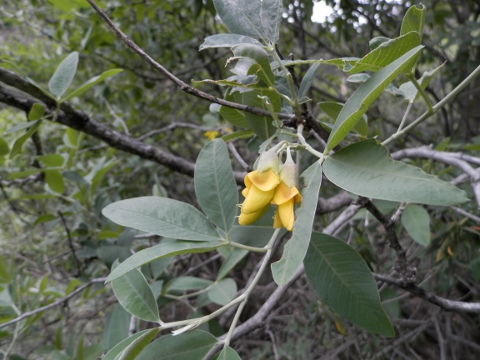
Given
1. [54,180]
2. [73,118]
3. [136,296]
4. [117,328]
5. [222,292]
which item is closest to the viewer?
[136,296]

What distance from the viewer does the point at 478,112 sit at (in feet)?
7.45

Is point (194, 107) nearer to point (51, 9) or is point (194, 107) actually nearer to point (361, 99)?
point (51, 9)

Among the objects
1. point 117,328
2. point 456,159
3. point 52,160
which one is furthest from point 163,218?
point 52,160

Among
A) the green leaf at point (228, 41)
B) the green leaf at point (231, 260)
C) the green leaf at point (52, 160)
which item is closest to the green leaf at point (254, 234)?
the green leaf at point (231, 260)

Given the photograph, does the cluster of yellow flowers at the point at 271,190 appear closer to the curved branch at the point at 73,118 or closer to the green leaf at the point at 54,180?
the curved branch at the point at 73,118

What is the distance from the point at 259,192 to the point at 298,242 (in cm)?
10

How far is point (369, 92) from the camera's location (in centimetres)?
46

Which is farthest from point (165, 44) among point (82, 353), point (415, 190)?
point (415, 190)

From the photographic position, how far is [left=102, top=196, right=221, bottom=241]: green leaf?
59 centimetres

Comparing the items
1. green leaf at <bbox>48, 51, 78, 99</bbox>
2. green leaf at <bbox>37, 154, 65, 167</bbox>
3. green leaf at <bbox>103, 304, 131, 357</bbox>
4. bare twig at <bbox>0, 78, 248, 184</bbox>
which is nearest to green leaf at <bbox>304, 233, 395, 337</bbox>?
green leaf at <bbox>103, 304, 131, 357</bbox>

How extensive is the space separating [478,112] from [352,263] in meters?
2.08

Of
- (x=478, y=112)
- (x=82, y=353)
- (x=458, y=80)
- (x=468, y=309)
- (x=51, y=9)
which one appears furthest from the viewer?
(x=51, y=9)

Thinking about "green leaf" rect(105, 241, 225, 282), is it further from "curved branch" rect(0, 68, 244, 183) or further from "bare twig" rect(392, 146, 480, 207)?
"curved branch" rect(0, 68, 244, 183)

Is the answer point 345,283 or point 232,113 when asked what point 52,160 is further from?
point 345,283
